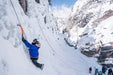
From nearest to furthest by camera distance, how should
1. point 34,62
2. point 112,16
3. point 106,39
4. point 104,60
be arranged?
point 34,62 → point 104,60 → point 106,39 → point 112,16

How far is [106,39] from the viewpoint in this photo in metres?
15.8

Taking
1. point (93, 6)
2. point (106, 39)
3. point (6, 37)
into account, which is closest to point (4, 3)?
point (6, 37)

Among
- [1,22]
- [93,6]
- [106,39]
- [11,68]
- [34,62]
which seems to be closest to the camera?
[11,68]

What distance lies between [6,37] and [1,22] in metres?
0.59

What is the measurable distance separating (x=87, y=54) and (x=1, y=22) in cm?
1694

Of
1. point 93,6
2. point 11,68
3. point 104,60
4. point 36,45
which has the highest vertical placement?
point 93,6

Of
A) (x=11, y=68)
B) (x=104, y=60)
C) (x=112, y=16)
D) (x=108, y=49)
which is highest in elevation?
(x=112, y=16)

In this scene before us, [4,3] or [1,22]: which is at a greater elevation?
[4,3]

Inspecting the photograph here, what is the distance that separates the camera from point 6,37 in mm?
2887

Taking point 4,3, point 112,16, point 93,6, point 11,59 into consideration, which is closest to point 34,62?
point 11,59

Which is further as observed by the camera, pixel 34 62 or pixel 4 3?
pixel 34 62

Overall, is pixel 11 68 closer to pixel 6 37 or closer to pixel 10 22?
pixel 6 37

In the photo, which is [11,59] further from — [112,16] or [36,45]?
[112,16]

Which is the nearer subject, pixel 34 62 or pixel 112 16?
pixel 34 62
